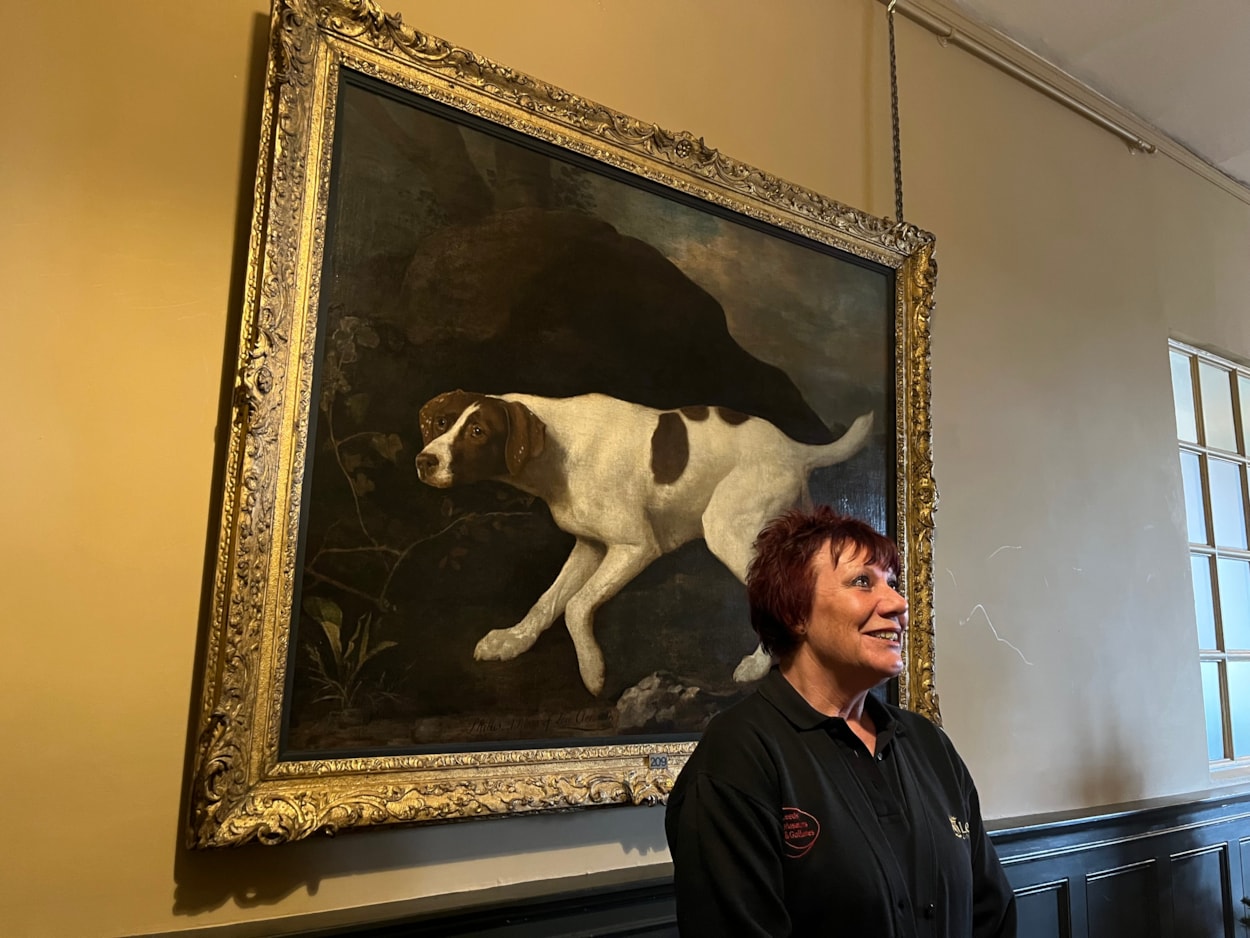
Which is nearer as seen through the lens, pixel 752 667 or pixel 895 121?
pixel 752 667

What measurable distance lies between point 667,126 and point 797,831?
183cm

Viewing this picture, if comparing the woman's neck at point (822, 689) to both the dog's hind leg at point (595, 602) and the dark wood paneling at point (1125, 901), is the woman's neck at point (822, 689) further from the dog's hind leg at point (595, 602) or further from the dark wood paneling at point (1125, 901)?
the dark wood paneling at point (1125, 901)

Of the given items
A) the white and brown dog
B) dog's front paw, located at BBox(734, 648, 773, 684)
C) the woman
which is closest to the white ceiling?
the white and brown dog

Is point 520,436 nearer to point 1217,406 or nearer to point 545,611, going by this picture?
point 545,611

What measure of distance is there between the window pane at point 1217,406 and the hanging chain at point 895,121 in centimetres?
205

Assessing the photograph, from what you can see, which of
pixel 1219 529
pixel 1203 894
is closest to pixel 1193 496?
pixel 1219 529

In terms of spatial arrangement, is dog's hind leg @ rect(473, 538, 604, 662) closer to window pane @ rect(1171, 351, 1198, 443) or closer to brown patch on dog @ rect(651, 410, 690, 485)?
brown patch on dog @ rect(651, 410, 690, 485)

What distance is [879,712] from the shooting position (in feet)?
5.53

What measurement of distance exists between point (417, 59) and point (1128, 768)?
318 centimetres

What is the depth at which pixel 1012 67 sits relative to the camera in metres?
3.39

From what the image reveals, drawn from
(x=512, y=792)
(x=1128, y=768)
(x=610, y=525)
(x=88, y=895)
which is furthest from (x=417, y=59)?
(x=1128, y=768)

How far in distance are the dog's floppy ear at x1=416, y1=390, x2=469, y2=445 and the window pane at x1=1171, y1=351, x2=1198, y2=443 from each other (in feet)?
11.1

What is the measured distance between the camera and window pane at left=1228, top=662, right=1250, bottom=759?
3738 mm

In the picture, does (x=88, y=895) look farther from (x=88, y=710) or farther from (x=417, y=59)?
(x=417, y=59)
